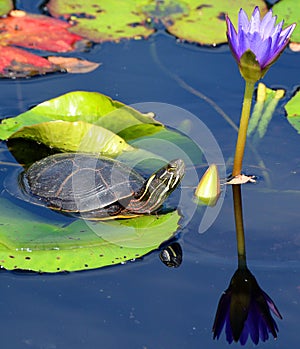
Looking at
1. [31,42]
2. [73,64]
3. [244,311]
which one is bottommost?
[244,311]

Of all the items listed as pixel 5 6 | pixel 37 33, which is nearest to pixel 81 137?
pixel 37 33

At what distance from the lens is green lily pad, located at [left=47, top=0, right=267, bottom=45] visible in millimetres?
4797

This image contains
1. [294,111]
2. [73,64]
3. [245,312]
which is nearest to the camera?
[245,312]

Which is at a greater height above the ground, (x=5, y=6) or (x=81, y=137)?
(x=5, y=6)

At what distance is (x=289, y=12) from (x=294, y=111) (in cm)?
117

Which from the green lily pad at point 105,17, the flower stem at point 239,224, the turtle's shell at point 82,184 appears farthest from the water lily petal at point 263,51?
the green lily pad at point 105,17

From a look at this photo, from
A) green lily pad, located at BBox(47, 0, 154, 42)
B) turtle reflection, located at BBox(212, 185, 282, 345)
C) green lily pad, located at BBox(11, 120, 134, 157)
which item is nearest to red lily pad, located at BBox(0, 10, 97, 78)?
A: green lily pad, located at BBox(47, 0, 154, 42)

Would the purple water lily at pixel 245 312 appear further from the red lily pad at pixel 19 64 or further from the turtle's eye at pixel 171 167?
the red lily pad at pixel 19 64

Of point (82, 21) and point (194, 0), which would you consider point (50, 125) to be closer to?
point (82, 21)

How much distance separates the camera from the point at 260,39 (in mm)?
2975

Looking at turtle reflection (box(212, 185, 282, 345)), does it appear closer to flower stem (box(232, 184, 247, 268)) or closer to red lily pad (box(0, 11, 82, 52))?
flower stem (box(232, 184, 247, 268))

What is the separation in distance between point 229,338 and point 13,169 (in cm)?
160

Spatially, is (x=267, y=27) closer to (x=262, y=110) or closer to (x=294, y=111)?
(x=294, y=111)

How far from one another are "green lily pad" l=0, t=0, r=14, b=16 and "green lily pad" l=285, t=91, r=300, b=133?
2.22m
